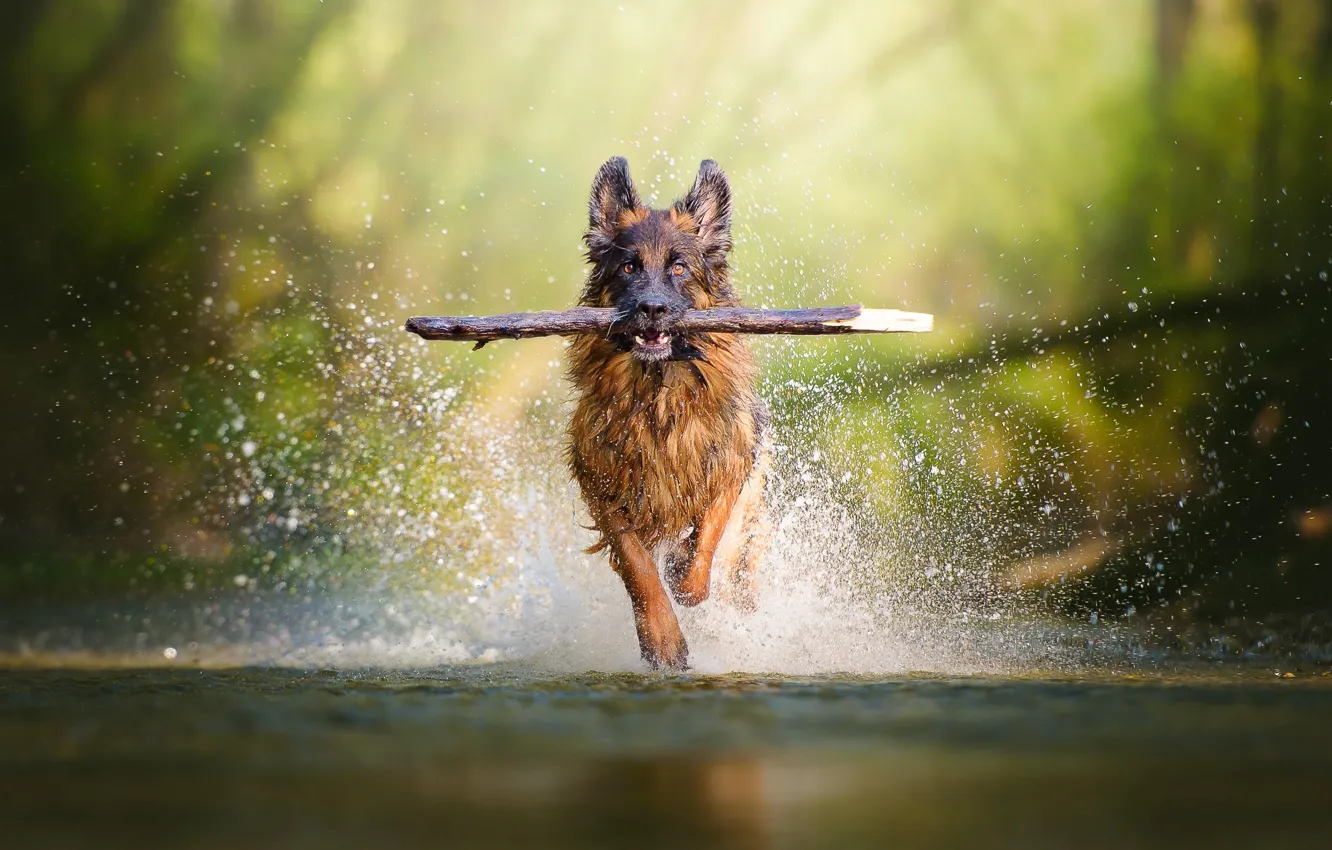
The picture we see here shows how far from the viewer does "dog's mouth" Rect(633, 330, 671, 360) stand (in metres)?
Answer: 4.86

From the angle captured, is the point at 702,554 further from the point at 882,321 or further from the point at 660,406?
the point at 882,321

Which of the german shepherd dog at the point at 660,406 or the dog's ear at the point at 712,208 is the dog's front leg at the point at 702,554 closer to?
the german shepherd dog at the point at 660,406

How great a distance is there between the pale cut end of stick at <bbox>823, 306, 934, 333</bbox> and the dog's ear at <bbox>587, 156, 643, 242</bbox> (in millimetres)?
1431

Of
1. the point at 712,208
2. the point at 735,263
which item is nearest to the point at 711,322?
the point at 712,208

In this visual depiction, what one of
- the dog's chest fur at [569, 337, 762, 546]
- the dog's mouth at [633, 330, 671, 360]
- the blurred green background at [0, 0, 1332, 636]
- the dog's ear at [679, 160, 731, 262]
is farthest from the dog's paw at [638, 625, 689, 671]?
the blurred green background at [0, 0, 1332, 636]

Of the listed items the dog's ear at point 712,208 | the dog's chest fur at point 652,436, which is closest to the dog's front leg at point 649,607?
the dog's chest fur at point 652,436

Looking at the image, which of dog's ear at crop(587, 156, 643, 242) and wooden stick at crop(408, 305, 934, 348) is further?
dog's ear at crop(587, 156, 643, 242)

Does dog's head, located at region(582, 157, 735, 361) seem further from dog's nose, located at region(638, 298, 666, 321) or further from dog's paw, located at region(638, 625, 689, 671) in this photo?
dog's paw, located at region(638, 625, 689, 671)

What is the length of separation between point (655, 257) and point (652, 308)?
1.33ft

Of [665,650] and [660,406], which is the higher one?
[660,406]

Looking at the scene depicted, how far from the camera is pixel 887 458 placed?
10.1m

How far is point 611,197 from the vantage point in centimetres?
552

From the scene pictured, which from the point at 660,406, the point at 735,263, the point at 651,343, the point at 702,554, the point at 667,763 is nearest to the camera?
the point at 667,763

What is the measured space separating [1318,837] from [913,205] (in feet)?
31.0
